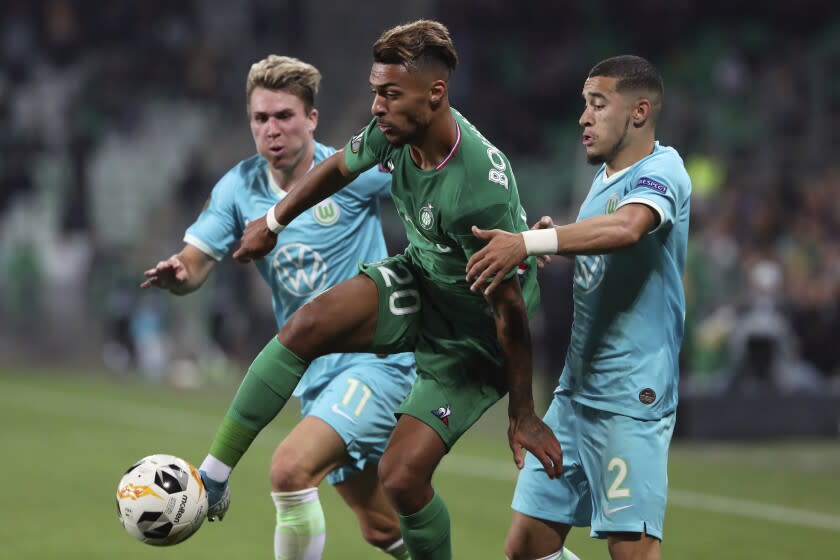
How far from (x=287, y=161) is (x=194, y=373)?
11769 mm

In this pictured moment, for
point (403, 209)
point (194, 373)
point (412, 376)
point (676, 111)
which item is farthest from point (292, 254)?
point (676, 111)

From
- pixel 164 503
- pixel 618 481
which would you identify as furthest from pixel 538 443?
pixel 164 503

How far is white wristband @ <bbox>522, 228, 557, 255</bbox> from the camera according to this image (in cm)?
367

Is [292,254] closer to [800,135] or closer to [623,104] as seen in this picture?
[623,104]

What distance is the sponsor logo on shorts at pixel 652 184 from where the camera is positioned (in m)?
3.89

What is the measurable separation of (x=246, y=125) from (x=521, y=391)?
16.8 m

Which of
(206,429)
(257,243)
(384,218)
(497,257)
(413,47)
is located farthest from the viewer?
(384,218)

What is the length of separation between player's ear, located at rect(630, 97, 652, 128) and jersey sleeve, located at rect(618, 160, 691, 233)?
0.18 metres

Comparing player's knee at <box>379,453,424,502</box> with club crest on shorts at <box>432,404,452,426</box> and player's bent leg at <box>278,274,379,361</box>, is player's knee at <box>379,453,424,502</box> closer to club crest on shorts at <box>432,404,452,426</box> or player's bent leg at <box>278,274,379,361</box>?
club crest on shorts at <box>432,404,452,426</box>

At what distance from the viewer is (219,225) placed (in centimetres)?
532

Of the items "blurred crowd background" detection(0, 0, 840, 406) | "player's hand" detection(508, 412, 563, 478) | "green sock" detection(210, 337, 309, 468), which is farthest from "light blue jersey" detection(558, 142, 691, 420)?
"blurred crowd background" detection(0, 0, 840, 406)

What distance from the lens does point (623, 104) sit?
414 cm

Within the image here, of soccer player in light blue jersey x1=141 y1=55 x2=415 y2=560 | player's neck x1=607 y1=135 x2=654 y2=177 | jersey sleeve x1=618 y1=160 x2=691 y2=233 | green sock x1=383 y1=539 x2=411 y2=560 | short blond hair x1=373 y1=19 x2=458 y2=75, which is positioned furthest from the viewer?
green sock x1=383 y1=539 x2=411 y2=560

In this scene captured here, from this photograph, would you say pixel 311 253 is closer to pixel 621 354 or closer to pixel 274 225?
pixel 274 225
